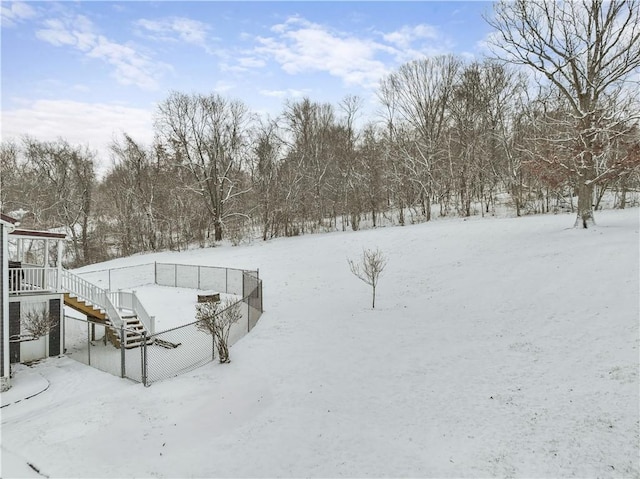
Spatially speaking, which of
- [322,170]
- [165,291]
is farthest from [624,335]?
[322,170]

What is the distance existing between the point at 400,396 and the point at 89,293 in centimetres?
1252

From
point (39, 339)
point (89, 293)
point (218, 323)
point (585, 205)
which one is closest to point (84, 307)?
point (89, 293)

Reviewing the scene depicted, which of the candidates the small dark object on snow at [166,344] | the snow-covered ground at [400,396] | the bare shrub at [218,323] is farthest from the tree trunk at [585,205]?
the small dark object on snow at [166,344]

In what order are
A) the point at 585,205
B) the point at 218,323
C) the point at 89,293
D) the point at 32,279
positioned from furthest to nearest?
1. the point at 585,205
2. the point at 89,293
3. the point at 32,279
4. the point at 218,323

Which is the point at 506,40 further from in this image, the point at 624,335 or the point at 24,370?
the point at 24,370

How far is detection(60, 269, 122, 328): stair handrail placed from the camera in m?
14.4

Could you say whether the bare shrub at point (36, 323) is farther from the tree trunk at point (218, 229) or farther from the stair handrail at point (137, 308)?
the tree trunk at point (218, 229)

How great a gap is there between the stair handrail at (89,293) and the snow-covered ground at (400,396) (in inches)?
90.4

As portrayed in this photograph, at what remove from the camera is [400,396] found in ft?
30.0

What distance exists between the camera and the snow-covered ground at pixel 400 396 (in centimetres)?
686

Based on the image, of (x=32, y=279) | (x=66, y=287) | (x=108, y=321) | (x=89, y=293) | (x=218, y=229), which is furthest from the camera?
(x=218, y=229)

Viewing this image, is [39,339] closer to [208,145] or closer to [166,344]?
[166,344]

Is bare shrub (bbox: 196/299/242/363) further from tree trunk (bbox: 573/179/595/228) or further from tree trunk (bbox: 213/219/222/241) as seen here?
tree trunk (bbox: 213/219/222/241)

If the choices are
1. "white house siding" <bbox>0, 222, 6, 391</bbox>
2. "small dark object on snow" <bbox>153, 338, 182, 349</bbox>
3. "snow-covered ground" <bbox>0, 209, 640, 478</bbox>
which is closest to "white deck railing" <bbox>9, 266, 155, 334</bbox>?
"small dark object on snow" <bbox>153, 338, 182, 349</bbox>
